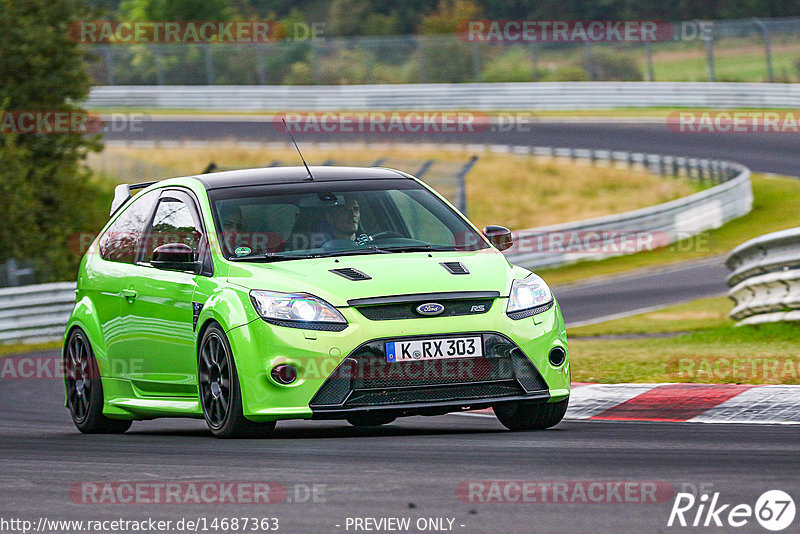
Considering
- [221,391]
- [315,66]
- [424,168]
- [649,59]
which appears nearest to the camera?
[221,391]

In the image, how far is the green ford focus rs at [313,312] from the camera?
24.8 ft

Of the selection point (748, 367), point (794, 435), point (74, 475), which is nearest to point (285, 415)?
point (74, 475)

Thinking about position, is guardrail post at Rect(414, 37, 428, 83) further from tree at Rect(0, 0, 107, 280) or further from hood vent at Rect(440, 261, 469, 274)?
hood vent at Rect(440, 261, 469, 274)

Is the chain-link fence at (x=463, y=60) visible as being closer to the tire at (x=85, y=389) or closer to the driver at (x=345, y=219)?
the tire at (x=85, y=389)

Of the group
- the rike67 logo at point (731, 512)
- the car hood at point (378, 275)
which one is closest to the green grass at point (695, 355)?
the car hood at point (378, 275)

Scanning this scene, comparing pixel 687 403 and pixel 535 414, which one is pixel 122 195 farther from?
pixel 687 403

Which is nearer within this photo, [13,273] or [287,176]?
[287,176]

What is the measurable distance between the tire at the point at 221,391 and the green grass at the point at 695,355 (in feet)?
11.2

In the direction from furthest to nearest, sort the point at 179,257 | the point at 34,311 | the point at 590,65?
the point at 590,65 < the point at 34,311 < the point at 179,257

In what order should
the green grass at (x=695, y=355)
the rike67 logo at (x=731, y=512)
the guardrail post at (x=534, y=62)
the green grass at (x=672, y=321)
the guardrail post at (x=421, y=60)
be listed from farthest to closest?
the guardrail post at (x=421, y=60), the guardrail post at (x=534, y=62), the green grass at (x=672, y=321), the green grass at (x=695, y=355), the rike67 logo at (x=731, y=512)

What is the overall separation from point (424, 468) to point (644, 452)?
1060mm

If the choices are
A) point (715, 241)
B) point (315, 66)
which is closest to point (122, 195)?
point (715, 241)

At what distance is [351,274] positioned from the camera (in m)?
7.77

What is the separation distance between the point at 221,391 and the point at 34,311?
13.9 meters
